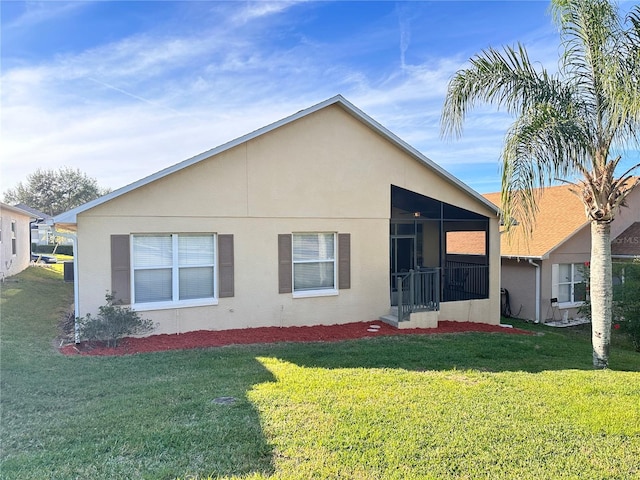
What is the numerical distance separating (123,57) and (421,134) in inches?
413

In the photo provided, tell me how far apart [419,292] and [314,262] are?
305 cm

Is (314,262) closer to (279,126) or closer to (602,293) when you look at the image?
(279,126)

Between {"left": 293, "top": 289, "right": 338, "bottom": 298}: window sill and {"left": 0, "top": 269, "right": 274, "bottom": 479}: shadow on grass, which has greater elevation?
{"left": 293, "top": 289, "right": 338, "bottom": 298}: window sill

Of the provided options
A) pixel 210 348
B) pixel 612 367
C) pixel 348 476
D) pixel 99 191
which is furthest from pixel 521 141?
pixel 99 191

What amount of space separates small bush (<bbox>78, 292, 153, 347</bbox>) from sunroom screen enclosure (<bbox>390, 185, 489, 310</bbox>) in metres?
6.41

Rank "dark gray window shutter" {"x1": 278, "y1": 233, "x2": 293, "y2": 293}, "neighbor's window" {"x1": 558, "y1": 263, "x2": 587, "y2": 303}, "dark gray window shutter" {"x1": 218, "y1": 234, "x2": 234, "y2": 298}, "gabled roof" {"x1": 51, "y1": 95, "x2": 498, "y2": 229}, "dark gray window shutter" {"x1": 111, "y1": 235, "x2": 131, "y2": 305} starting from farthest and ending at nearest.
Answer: "neighbor's window" {"x1": 558, "y1": 263, "x2": 587, "y2": 303}
"dark gray window shutter" {"x1": 278, "y1": 233, "x2": 293, "y2": 293}
"dark gray window shutter" {"x1": 218, "y1": 234, "x2": 234, "y2": 298}
"dark gray window shutter" {"x1": 111, "y1": 235, "x2": 131, "y2": 305}
"gabled roof" {"x1": 51, "y1": 95, "x2": 498, "y2": 229}

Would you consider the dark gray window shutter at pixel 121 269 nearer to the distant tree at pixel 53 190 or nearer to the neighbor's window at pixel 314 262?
the neighbor's window at pixel 314 262

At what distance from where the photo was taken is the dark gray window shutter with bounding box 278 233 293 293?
10680mm

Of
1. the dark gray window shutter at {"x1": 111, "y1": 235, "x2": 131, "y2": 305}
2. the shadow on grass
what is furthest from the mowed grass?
the dark gray window shutter at {"x1": 111, "y1": 235, "x2": 131, "y2": 305}

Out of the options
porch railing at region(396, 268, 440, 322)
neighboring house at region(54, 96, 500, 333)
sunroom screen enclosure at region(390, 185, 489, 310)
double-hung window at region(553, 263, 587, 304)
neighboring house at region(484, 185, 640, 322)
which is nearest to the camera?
neighboring house at region(54, 96, 500, 333)

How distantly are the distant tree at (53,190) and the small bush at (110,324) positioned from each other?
130 feet

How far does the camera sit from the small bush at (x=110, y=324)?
28.2ft

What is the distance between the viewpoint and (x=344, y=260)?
11.4m

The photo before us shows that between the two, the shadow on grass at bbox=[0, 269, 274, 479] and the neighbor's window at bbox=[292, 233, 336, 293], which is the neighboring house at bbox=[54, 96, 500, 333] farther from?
the shadow on grass at bbox=[0, 269, 274, 479]
